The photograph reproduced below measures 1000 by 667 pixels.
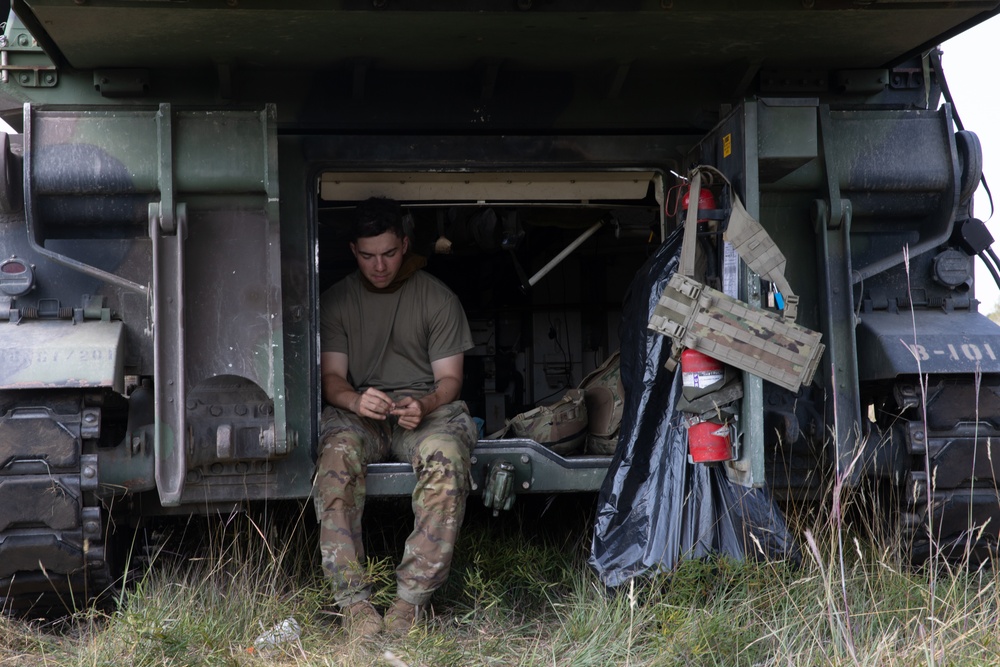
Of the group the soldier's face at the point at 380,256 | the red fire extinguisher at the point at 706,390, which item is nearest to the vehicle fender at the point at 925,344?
the red fire extinguisher at the point at 706,390

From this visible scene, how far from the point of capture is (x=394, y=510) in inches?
189

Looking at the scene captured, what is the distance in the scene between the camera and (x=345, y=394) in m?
4.01

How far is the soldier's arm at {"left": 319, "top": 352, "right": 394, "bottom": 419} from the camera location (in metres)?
3.84

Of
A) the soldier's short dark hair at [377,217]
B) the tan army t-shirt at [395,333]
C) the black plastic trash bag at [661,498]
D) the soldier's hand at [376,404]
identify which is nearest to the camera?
the black plastic trash bag at [661,498]

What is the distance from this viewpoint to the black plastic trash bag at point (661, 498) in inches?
136

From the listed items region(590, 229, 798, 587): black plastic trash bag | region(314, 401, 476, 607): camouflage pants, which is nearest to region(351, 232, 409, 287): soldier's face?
region(314, 401, 476, 607): camouflage pants

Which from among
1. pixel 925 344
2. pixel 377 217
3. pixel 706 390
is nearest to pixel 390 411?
pixel 377 217

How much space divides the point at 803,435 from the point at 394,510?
1.96 metres

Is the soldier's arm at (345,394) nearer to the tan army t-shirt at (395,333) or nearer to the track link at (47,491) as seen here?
the tan army t-shirt at (395,333)

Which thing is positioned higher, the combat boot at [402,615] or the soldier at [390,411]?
the soldier at [390,411]

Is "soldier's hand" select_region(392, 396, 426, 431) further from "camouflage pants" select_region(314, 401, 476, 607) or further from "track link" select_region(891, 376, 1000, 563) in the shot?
"track link" select_region(891, 376, 1000, 563)

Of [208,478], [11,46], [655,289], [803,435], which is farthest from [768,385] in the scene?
[11,46]

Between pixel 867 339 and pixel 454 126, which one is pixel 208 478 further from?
pixel 867 339

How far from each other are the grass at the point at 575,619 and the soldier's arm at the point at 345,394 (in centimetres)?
55
